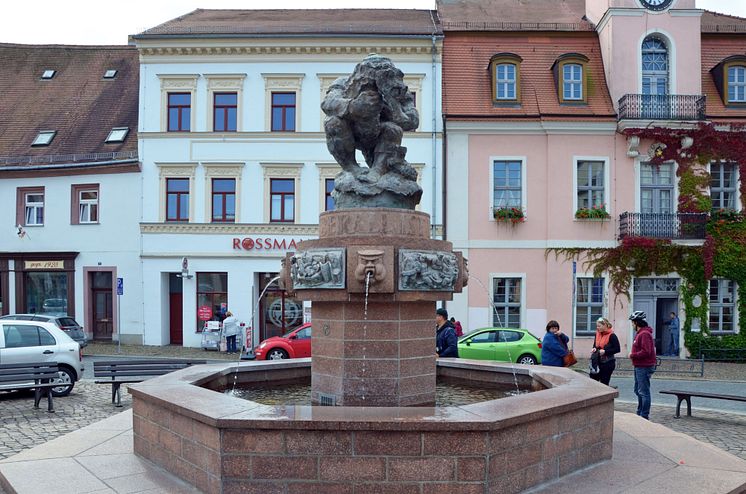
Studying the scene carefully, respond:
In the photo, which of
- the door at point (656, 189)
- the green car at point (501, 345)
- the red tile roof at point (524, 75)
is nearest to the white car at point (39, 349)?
the green car at point (501, 345)

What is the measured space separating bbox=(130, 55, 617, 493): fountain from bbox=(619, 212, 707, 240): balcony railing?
53.8 ft

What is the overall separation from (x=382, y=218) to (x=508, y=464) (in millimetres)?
2926

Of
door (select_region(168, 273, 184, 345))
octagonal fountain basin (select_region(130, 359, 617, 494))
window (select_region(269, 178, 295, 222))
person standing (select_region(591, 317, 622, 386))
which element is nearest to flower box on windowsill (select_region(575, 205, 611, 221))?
window (select_region(269, 178, 295, 222))

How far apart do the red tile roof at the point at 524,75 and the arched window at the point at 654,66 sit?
4.87 feet

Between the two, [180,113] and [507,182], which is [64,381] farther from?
[507,182]

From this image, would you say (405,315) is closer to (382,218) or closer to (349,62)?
(382,218)

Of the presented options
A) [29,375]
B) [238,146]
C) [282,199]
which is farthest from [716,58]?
[29,375]

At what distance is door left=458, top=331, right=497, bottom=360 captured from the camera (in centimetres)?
1814

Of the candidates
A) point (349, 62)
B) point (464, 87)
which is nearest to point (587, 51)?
point (464, 87)

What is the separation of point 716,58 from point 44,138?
2675 cm

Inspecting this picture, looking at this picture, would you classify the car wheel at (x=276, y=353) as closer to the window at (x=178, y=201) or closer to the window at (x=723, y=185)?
the window at (x=178, y=201)

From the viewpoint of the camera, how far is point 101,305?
91.4 ft

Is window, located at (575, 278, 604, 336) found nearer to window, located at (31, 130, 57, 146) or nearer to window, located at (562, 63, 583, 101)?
window, located at (562, 63, 583, 101)

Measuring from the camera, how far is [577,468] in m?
6.86
